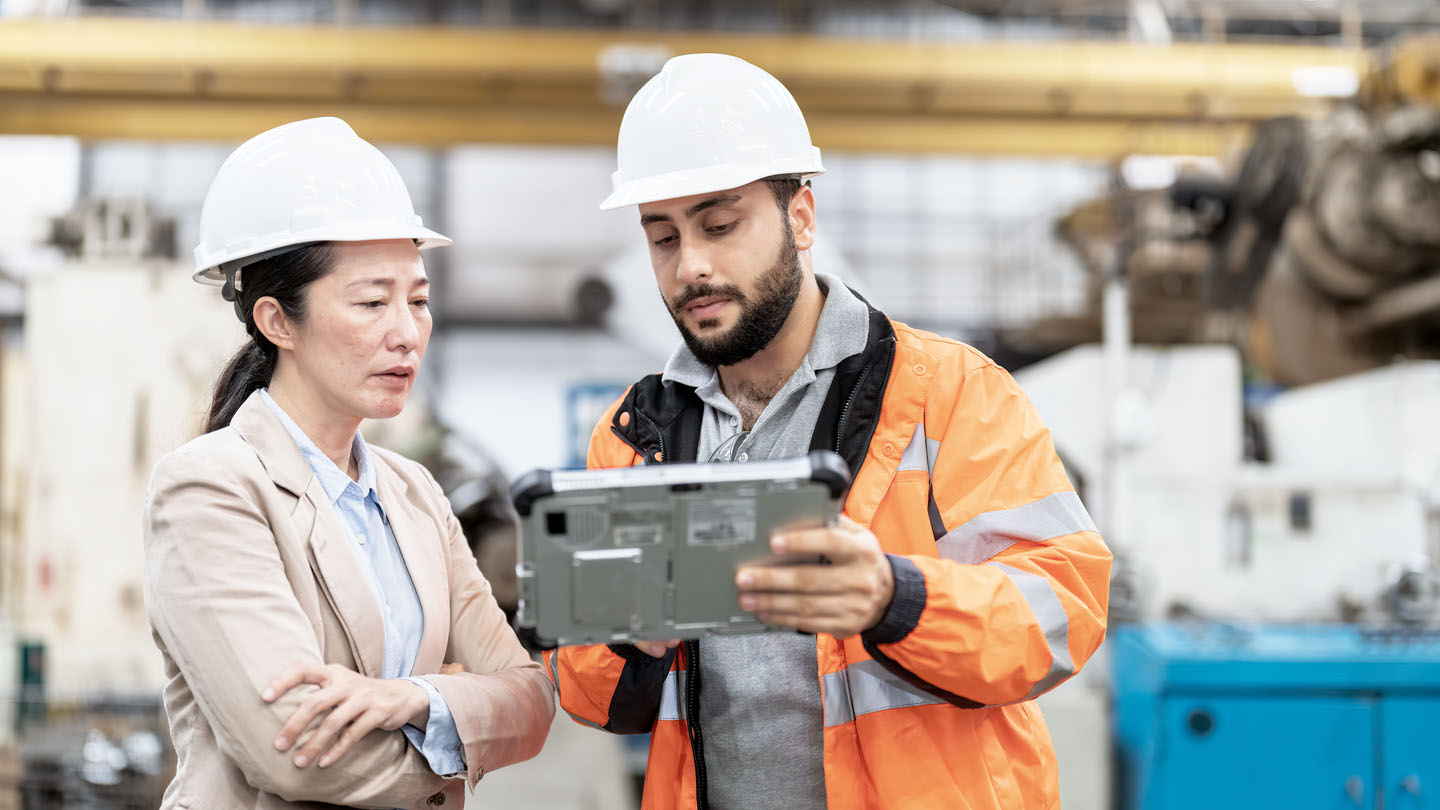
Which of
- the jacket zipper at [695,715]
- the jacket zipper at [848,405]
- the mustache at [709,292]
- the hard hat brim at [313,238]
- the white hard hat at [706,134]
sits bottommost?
the jacket zipper at [695,715]

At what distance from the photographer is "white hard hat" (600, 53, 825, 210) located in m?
1.55

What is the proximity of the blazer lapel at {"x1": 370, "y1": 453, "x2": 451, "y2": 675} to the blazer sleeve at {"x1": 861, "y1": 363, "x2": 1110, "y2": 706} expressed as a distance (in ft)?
2.16

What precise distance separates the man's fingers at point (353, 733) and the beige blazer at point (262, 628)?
0.02m

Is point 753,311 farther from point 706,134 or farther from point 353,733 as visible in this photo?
point 353,733

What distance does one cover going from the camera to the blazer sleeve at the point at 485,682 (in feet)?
4.94

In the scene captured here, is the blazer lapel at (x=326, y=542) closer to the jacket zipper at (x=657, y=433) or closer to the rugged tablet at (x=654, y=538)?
the rugged tablet at (x=654, y=538)

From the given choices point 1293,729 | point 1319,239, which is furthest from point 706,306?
point 1319,239

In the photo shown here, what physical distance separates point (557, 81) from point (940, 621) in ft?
20.2

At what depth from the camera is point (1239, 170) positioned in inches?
238

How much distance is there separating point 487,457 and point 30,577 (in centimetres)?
219

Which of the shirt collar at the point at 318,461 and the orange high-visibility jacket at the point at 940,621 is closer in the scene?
the orange high-visibility jacket at the point at 940,621

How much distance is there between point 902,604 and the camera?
1271mm

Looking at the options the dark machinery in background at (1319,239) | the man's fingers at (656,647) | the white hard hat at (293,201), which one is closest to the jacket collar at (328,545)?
the white hard hat at (293,201)

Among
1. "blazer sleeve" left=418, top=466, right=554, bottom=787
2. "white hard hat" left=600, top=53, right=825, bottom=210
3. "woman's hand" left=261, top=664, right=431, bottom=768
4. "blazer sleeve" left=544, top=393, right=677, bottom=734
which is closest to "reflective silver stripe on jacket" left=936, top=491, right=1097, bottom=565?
"blazer sleeve" left=544, top=393, right=677, bottom=734
